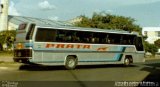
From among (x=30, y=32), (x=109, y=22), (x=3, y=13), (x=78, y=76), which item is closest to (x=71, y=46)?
(x=30, y=32)

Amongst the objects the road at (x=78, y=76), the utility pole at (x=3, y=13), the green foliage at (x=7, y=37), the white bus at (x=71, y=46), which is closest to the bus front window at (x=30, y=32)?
the white bus at (x=71, y=46)

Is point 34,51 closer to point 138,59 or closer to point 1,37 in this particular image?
point 138,59

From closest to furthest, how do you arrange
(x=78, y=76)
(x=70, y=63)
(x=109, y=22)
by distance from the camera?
(x=78, y=76), (x=70, y=63), (x=109, y=22)

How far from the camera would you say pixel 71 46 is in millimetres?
24984

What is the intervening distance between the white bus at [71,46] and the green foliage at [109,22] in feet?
82.3

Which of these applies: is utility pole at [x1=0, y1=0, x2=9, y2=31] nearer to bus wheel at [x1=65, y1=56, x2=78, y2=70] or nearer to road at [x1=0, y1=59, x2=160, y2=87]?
road at [x1=0, y1=59, x2=160, y2=87]

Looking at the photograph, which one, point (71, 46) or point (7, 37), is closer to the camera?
point (71, 46)

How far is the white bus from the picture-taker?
22.9m

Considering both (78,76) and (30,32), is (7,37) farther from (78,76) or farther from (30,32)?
(78,76)

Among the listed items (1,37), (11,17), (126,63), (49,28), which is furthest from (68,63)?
(11,17)

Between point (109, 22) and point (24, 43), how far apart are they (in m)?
35.7


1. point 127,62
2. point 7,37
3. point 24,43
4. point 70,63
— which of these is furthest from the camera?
point 7,37

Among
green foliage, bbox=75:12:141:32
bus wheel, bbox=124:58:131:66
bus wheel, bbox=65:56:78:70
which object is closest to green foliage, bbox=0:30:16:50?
green foliage, bbox=75:12:141:32

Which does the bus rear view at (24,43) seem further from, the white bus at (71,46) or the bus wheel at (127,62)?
the bus wheel at (127,62)
